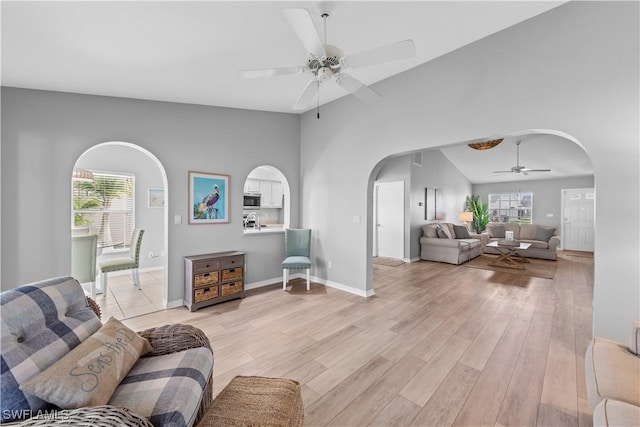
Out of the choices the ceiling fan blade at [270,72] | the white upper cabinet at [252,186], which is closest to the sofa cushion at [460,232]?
the white upper cabinet at [252,186]

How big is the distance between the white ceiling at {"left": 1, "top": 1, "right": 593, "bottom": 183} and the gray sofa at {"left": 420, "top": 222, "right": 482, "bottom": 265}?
4.52 meters

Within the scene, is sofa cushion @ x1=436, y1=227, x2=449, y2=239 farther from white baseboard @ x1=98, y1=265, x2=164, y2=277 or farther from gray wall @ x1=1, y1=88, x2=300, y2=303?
white baseboard @ x1=98, y1=265, x2=164, y2=277

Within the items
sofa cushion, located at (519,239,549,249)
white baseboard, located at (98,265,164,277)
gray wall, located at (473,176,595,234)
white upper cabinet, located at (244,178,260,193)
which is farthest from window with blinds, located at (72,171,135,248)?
gray wall, located at (473,176,595,234)

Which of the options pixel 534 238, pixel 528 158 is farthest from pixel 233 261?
pixel 528 158

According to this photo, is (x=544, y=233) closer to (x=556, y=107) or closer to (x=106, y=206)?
(x=556, y=107)

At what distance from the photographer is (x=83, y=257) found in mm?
3336

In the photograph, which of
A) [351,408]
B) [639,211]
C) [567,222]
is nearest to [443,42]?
[639,211]

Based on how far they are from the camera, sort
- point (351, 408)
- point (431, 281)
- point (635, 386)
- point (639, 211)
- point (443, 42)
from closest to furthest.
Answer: point (635, 386), point (351, 408), point (639, 211), point (443, 42), point (431, 281)

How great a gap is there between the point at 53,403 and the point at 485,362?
112 inches

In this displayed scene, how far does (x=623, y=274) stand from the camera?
213cm

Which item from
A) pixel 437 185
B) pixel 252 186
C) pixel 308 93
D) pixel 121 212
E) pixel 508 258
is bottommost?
pixel 508 258

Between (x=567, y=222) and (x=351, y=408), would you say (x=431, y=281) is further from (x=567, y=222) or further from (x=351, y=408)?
(x=567, y=222)

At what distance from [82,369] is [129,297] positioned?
3.59 meters

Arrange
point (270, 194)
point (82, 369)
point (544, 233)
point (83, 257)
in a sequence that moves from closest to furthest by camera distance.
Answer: point (82, 369)
point (83, 257)
point (544, 233)
point (270, 194)
